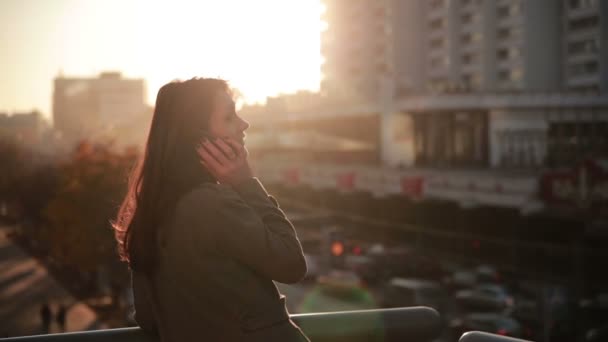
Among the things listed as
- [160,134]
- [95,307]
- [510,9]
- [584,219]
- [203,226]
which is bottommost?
[95,307]

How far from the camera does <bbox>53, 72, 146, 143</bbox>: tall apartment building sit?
359 feet

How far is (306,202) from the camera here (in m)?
42.6

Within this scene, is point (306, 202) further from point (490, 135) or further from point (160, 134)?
point (160, 134)

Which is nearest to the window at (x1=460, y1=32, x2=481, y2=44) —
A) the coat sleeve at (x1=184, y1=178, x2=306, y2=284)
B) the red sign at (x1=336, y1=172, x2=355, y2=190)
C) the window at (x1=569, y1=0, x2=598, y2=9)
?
the window at (x1=569, y1=0, x2=598, y2=9)

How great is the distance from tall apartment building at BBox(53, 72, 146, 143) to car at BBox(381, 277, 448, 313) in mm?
85361

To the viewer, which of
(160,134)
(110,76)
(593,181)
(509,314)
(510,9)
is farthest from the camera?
(110,76)

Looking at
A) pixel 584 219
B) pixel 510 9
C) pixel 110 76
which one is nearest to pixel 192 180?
pixel 584 219

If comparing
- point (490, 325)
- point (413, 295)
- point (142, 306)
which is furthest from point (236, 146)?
point (413, 295)

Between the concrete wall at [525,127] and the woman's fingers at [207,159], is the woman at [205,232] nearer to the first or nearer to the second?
the woman's fingers at [207,159]

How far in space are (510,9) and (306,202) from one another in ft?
72.5

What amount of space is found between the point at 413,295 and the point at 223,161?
19.0 meters

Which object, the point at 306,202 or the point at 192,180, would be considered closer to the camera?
the point at 192,180

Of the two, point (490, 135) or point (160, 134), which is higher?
point (160, 134)

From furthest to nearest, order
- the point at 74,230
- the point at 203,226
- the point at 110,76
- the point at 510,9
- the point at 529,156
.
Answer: the point at 110,76 < the point at 510,9 < the point at 529,156 < the point at 74,230 < the point at 203,226
